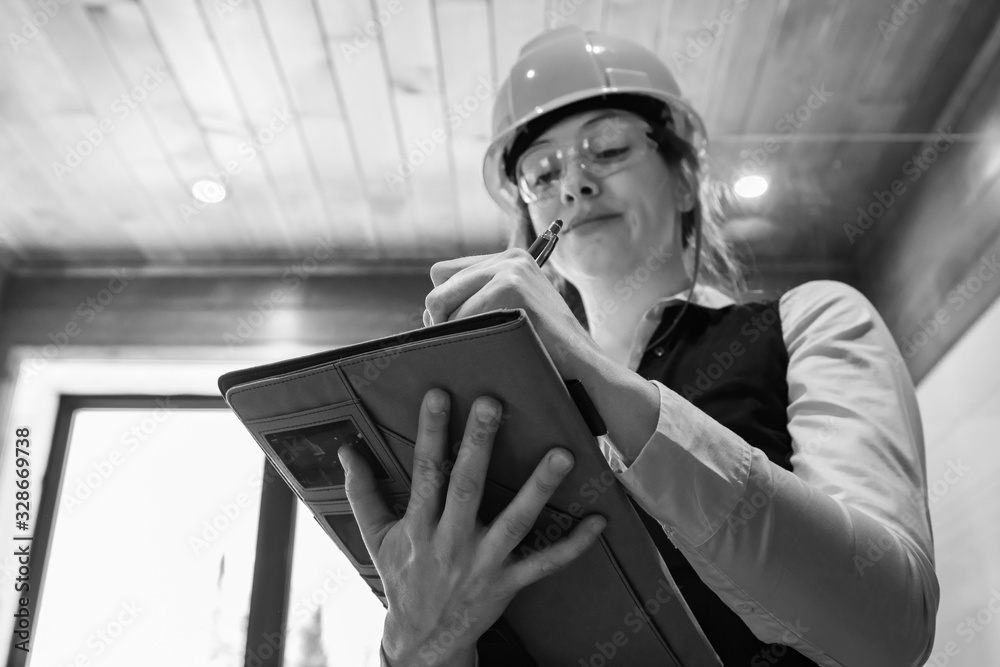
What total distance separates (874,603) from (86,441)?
3291mm

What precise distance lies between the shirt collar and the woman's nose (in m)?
0.18

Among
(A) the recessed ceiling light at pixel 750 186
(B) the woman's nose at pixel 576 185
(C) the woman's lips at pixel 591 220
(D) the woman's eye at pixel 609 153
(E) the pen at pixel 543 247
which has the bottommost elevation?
(E) the pen at pixel 543 247

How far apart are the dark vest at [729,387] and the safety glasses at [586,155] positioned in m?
0.24

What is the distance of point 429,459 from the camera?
27.3 inches

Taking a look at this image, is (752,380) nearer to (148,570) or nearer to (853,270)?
(853,270)

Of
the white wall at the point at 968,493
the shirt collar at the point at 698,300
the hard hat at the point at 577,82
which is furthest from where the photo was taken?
the white wall at the point at 968,493

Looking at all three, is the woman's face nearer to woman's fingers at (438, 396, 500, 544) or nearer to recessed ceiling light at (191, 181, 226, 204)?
woman's fingers at (438, 396, 500, 544)

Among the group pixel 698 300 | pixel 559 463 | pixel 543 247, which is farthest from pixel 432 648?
pixel 698 300

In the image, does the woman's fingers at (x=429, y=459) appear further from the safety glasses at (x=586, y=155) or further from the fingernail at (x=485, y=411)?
the safety glasses at (x=586, y=155)

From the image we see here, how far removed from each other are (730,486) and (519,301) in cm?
23

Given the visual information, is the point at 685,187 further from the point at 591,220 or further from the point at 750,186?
the point at 750,186

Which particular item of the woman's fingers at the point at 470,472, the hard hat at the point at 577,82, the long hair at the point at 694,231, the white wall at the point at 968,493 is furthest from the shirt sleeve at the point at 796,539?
the white wall at the point at 968,493

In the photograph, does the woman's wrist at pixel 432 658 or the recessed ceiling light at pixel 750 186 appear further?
the recessed ceiling light at pixel 750 186

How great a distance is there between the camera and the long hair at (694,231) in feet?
4.53
